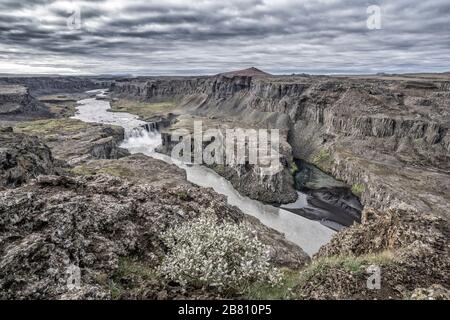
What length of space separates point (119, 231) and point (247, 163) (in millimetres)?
83266

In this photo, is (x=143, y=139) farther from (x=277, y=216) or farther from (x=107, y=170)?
(x=277, y=216)

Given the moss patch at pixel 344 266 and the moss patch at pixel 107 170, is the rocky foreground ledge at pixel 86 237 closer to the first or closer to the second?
the moss patch at pixel 344 266

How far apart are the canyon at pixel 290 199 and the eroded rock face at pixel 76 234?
69mm

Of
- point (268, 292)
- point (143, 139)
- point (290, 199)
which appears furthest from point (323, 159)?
point (268, 292)

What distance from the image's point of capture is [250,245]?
51.8ft

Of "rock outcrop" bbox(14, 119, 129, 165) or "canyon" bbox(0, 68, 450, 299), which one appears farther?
"rock outcrop" bbox(14, 119, 129, 165)

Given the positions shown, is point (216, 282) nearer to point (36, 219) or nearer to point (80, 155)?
point (36, 219)

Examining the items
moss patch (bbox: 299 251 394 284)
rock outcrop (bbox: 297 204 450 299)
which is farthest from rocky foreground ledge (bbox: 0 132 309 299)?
rock outcrop (bbox: 297 204 450 299)

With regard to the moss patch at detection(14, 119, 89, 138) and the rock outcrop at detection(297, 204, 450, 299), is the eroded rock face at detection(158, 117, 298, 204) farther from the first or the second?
the moss patch at detection(14, 119, 89, 138)

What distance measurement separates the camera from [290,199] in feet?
290

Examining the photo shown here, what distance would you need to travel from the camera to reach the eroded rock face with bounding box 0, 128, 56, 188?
45.0 metres

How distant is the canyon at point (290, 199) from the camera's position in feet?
47.5

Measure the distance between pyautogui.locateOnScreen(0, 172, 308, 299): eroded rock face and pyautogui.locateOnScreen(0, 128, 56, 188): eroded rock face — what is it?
81.2ft

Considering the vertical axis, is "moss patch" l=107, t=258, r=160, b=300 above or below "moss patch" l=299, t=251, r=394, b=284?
below
